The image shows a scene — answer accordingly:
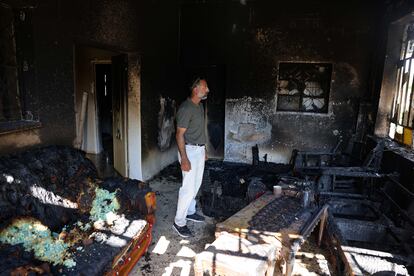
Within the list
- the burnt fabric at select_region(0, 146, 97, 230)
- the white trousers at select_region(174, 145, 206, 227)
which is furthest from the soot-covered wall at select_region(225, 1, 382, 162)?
the burnt fabric at select_region(0, 146, 97, 230)

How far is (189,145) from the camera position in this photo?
13.2 ft

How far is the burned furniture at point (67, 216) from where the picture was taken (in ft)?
8.27

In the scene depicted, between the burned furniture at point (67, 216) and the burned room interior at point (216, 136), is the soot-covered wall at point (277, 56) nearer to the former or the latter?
the burned room interior at point (216, 136)

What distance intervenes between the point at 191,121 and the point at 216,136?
359cm

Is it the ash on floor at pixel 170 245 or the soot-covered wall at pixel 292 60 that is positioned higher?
the soot-covered wall at pixel 292 60

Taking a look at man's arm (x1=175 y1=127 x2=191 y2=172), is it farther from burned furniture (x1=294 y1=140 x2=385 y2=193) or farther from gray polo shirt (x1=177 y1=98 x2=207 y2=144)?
burned furniture (x1=294 y1=140 x2=385 y2=193)

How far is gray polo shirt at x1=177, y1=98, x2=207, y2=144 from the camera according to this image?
3.84m

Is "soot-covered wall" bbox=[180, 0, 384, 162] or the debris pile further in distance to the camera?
"soot-covered wall" bbox=[180, 0, 384, 162]

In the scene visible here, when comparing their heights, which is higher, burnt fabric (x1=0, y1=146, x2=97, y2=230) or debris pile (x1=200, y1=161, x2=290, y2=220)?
burnt fabric (x1=0, y1=146, x2=97, y2=230)

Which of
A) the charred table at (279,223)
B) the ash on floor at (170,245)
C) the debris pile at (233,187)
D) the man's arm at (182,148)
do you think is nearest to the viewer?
the charred table at (279,223)

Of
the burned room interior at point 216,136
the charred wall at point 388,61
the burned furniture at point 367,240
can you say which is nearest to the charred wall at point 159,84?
the burned room interior at point 216,136

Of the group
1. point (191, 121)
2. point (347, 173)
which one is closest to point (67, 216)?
point (191, 121)

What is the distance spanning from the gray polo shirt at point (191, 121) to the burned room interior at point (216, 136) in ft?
2.38

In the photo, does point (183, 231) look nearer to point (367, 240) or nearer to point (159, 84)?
point (367, 240)
